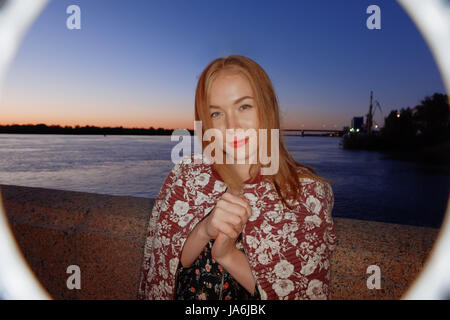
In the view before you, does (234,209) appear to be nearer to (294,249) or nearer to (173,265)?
(294,249)

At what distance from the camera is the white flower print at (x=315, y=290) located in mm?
1400

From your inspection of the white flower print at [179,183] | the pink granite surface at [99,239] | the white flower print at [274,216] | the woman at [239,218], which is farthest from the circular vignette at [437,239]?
the white flower print at [179,183]

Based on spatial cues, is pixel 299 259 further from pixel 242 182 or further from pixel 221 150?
pixel 221 150

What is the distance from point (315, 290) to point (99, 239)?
165 cm

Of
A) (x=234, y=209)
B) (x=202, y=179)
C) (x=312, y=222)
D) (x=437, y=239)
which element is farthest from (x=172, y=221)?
(x=437, y=239)

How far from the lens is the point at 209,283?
150 centimetres

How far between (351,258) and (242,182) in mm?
813

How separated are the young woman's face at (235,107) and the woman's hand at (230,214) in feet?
1.91

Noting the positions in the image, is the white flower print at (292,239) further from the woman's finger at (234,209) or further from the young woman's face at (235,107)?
the young woman's face at (235,107)

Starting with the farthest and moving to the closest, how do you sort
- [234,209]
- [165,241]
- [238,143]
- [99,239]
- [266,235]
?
1. [99,239]
2. [238,143]
3. [165,241]
4. [266,235]
5. [234,209]
